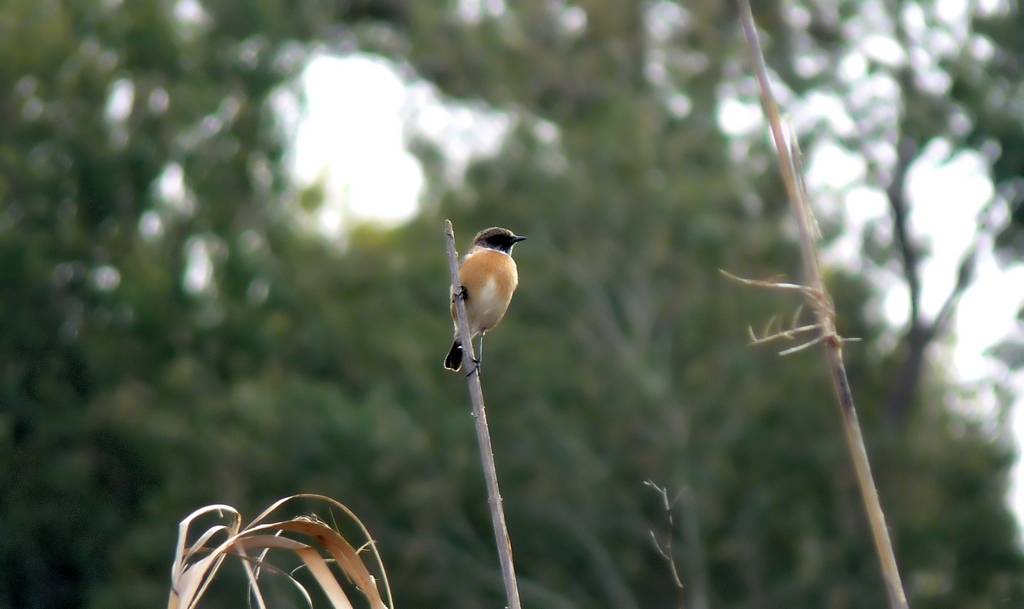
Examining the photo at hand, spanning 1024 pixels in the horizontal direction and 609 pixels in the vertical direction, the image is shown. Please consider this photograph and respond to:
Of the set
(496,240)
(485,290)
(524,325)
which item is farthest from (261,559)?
(524,325)

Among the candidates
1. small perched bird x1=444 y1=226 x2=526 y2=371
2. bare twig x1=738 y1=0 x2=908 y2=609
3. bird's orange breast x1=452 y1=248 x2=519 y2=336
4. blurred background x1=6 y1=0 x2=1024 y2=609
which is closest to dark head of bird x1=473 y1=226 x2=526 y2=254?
small perched bird x1=444 y1=226 x2=526 y2=371

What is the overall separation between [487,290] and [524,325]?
48.6ft

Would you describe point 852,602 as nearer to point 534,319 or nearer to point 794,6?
point 534,319

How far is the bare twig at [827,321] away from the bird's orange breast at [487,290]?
3.54 meters

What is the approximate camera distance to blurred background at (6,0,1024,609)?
1959cm

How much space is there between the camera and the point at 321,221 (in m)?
23.5

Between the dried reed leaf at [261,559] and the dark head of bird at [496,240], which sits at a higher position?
the dark head of bird at [496,240]

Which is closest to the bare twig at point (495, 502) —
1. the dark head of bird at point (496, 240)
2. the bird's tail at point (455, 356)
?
the bird's tail at point (455, 356)

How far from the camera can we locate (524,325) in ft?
67.5

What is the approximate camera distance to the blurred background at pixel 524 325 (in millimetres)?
19594

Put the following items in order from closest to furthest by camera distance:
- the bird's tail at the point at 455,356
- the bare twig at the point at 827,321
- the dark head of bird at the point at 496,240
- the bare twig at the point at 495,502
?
1. the bare twig at the point at 827,321
2. the bare twig at the point at 495,502
3. the bird's tail at the point at 455,356
4. the dark head of bird at the point at 496,240

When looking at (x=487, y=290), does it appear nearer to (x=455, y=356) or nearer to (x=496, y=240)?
(x=455, y=356)

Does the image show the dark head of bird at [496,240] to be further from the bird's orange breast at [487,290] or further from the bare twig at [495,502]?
the bare twig at [495,502]

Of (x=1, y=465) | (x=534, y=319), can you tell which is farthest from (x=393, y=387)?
(x=1, y=465)
